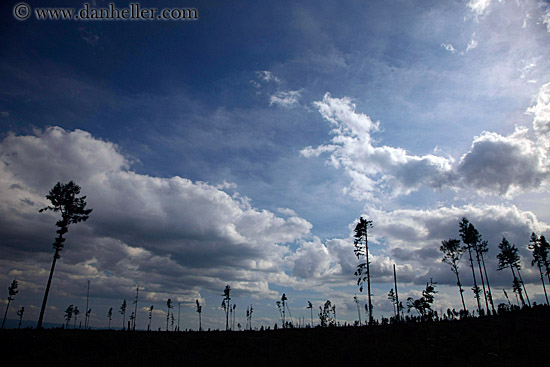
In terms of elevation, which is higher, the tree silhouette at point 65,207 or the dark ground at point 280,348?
the tree silhouette at point 65,207

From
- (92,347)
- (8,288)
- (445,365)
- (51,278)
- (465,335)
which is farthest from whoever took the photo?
(8,288)

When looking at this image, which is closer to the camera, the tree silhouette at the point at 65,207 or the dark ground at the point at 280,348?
the dark ground at the point at 280,348

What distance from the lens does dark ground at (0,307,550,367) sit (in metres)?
18.5

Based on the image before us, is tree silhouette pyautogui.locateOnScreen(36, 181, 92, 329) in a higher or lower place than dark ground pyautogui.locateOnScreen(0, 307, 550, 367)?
higher

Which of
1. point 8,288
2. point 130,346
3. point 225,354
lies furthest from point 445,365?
point 8,288

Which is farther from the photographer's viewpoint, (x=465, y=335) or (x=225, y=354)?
(x=225, y=354)

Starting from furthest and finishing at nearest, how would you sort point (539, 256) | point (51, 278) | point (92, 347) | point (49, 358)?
point (539, 256), point (51, 278), point (92, 347), point (49, 358)

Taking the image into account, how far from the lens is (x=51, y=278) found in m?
32.8

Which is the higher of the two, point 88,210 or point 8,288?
point 88,210

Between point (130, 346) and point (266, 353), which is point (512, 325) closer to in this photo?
point (266, 353)

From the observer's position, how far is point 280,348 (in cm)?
2797

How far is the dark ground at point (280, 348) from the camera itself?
18516 mm

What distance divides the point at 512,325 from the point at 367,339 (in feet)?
43.6

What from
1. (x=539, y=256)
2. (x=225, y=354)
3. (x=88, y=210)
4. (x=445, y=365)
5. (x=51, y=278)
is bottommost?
(x=225, y=354)
